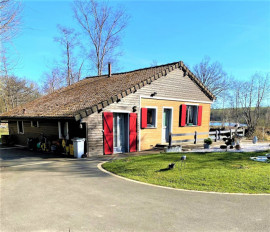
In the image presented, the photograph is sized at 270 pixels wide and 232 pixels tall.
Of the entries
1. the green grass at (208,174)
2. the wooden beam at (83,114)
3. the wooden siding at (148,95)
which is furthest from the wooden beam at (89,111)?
the green grass at (208,174)

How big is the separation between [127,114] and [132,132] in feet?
3.41

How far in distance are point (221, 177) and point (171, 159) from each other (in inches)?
96.2

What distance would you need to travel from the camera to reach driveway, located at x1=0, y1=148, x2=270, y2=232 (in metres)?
3.03

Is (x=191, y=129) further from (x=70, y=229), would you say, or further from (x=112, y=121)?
(x=70, y=229)

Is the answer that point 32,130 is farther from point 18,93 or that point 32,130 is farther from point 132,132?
point 18,93

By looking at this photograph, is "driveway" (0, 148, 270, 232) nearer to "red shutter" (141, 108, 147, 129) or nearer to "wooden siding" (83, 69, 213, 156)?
"wooden siding" (83, 69, 213, 156)

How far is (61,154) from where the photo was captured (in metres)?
9.23

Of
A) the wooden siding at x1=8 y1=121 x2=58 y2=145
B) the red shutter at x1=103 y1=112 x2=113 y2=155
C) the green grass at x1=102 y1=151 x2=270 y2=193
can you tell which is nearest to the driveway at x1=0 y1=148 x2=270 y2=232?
the green grass at x1=102 y1=151 x2=270 y2=193

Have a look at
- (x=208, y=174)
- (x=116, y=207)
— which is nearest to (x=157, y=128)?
(x=208, y=174)

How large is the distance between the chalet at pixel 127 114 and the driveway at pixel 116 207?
3.56 metres

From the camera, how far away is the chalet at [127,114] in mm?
8703

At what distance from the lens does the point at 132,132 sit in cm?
998

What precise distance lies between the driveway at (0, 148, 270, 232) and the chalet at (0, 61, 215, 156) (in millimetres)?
3562

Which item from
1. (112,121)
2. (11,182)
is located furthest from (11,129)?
(11,182)
